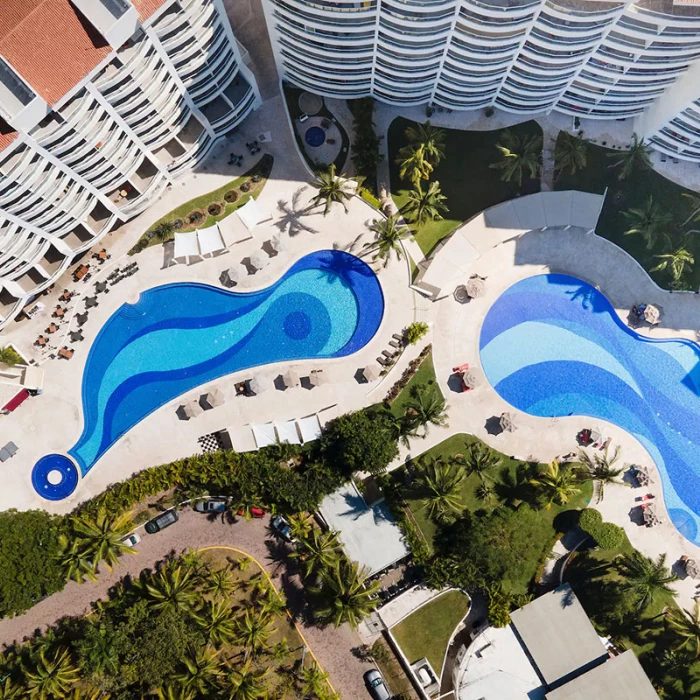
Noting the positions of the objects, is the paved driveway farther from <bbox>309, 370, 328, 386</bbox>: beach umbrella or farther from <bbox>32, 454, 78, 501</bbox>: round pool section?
<bbox>309, 370, 328, 386</bbox>: beach umbrella

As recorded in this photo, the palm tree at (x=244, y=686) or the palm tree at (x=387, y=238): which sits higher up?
the palm tree at (x=387, y=238)

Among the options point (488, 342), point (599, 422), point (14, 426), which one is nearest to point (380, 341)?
point (488, 342)

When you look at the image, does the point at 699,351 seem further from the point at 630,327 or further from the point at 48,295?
the point at 48,295

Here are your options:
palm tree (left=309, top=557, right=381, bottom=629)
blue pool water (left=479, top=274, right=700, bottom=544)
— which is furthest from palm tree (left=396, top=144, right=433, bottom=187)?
palm tree (left=309, top=557, right=381, bottom=629)

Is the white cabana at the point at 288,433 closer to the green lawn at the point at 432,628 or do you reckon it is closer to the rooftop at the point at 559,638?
the green lawn at the point at 432,628

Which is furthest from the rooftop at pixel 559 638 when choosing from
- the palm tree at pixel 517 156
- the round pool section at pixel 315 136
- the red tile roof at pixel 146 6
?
the red tile roof at pixel 146 6

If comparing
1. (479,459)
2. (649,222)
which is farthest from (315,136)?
(479,459)
